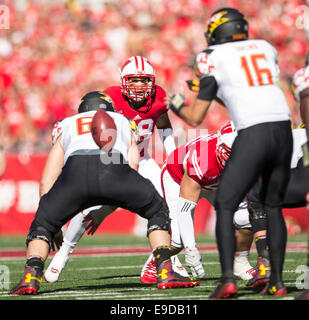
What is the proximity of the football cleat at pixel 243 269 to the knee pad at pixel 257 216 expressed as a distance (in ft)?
1.88

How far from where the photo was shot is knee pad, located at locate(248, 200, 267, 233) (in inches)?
231

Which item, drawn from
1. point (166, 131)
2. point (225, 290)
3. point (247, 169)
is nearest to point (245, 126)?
point (247, 169)

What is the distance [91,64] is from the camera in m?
19.2

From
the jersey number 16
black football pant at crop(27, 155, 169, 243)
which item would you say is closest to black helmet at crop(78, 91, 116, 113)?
black football pant at crop(27, 155, 169, 243)

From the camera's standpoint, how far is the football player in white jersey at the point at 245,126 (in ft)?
15.4

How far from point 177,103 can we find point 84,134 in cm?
81

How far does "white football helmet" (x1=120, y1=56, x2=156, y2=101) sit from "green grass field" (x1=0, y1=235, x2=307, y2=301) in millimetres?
1723

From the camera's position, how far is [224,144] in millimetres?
6047

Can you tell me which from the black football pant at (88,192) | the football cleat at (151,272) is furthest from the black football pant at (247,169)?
the football cleat at (151,272)

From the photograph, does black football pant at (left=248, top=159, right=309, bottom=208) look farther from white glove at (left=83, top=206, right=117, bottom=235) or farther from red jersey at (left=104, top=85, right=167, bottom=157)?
red jersey at (left=104, top=85, right=167, bottom=157)

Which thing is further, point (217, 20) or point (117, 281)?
point (117, 281)

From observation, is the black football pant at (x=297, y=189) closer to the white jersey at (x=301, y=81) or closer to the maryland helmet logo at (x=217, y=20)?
the white jersey at (x=301, y=81)

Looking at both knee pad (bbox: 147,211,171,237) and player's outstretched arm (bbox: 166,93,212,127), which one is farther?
knee pad (bbox: 147,211,171,237)

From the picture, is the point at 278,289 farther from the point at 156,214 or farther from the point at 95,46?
the point at 95,46
